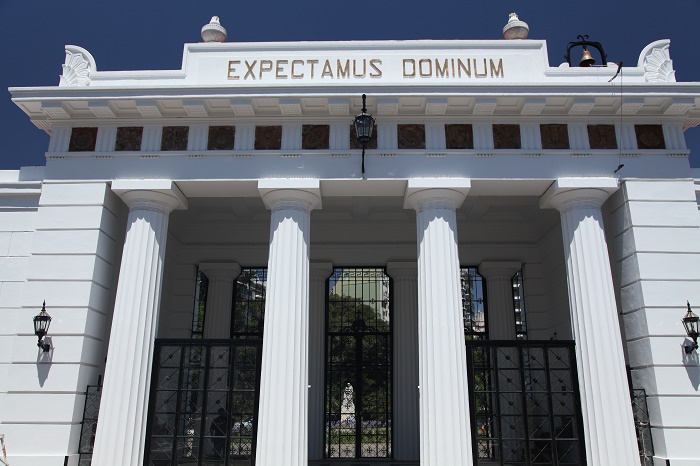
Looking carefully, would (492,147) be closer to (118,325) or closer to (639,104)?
(639,104)

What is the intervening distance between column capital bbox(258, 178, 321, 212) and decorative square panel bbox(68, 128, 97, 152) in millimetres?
4121

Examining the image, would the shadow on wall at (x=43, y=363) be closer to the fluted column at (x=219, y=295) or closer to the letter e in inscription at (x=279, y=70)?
the fluted column at (x=219, y=295)

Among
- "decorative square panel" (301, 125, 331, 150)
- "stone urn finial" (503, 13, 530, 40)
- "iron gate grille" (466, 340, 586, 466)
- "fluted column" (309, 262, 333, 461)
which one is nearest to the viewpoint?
"iron gate grille" (466, 340, 586, 466)

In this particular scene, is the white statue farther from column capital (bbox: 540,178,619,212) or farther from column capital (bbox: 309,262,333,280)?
column capital (bbox: 540,178,619,212)

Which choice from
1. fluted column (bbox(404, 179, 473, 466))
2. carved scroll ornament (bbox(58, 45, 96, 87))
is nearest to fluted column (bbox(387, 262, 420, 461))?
fluted column (bbox(404, 179, 473, 466))

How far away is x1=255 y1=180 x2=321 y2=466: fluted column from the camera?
1120cm

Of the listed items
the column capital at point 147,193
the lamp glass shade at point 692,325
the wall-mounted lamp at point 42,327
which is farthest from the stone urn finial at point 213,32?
the lamp glass shade at point 692,325

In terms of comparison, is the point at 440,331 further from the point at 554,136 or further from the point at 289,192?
the point at 554,136

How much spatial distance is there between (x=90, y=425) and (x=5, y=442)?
1530 mm

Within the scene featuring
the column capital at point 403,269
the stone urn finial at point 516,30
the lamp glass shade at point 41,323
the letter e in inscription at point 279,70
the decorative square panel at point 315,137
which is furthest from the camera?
the column capital at point 403,269

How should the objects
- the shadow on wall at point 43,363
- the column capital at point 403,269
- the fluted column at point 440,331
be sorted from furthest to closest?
the column capital at point 403,269 < the shadow on wall at point 43,363 < the fluted column at point 440,331

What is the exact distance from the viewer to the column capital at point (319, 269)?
18000 mm

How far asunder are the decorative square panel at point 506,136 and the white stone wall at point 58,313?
349 inches

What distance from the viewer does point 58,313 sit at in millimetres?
11969
